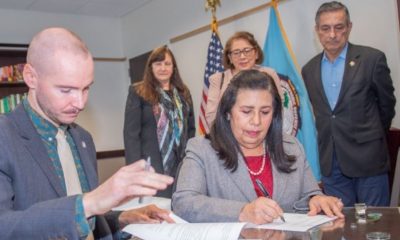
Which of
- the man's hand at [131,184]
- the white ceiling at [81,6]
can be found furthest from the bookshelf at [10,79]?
the man's hand at [131,184]

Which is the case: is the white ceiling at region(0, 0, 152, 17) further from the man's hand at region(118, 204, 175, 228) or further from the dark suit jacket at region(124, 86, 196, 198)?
the man's hand at region(118, 204, 175, 228)

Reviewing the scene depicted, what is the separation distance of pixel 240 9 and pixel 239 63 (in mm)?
1668

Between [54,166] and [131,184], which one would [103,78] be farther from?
[131,184]

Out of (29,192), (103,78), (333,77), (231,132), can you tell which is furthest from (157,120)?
(103,78)

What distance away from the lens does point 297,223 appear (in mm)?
Result: 1320

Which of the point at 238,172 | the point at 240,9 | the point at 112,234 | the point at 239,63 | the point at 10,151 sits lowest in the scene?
the point at 112,234

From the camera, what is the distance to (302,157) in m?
1.85

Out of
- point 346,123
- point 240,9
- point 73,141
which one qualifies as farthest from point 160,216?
point 240,9

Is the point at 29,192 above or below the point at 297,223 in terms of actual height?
above

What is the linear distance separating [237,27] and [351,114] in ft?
7.24

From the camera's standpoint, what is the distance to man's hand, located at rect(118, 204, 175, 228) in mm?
1377

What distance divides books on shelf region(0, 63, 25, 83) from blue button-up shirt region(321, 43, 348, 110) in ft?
13.2

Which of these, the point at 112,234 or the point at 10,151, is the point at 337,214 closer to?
the point at 112,234

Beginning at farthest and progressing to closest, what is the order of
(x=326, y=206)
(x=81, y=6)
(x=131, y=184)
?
(x=81, y=6), (x=326, y=206), (x=131, y=184)
